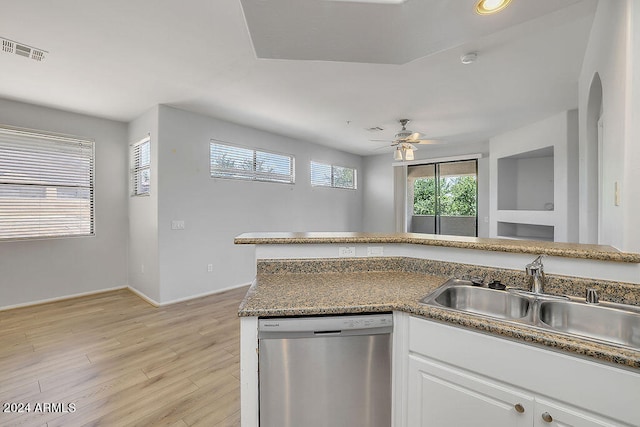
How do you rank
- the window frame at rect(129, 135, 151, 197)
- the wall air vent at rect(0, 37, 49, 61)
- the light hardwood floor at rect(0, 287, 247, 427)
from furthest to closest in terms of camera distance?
1. the window frame at rect(129, 135, 151, 197)
2. the wall air vent at rect(0, 37, 49, 61)
3. the light hardwood floor at rect(0, 287, 247, 427)

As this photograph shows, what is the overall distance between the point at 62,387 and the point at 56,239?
2.74m

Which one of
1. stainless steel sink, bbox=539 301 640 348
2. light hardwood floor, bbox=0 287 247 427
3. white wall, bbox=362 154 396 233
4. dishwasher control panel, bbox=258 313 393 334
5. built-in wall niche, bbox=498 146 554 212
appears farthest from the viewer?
white wall, bbox=362 154 396 233

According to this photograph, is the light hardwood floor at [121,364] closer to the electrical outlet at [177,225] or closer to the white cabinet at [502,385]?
the electrical outlet at [177,225]

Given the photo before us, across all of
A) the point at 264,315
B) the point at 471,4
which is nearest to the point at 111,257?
the point at 264,315

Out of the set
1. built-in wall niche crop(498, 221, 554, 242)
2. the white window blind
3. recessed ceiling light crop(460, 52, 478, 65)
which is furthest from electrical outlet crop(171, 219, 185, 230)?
built-in wall niche crop(498, 221, 554, 242)

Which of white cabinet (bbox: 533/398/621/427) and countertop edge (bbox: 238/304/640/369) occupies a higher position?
countertop edge (bbox: 238/304/640/369)

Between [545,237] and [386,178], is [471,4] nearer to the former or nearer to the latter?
[545,237]

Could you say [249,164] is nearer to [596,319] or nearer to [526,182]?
[596,319]

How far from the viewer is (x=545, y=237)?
4.69 meters

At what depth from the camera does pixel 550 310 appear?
4.24 feet

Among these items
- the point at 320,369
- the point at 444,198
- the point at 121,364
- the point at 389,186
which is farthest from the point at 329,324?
the point at 389,186

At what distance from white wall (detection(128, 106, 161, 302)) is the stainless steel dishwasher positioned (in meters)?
3.16

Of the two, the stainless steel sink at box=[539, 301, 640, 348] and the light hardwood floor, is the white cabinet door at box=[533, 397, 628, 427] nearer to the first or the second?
the stainless steel sink at box=[539, 301, 640, 348]

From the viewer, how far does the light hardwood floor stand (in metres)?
1.79
